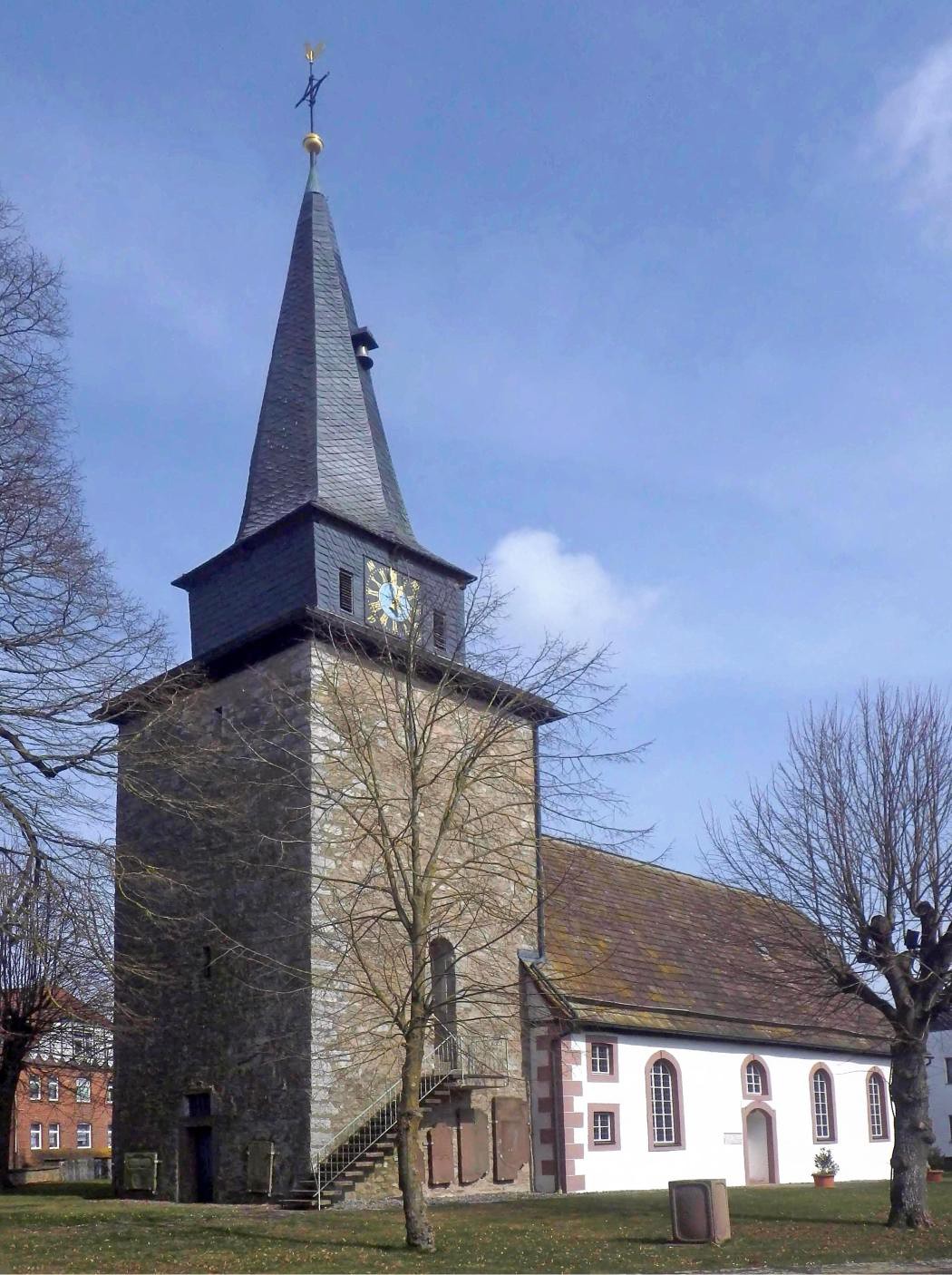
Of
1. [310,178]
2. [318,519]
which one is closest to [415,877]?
[318,519]

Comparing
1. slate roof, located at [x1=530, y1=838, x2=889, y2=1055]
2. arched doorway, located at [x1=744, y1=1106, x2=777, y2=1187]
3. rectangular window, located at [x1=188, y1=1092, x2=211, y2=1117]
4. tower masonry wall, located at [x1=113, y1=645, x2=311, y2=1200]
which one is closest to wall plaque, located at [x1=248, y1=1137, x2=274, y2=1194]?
tower masonry wall, located at [x1=113, y1=645, x2=311, y2=1200]

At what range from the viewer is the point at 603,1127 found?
2603 cm

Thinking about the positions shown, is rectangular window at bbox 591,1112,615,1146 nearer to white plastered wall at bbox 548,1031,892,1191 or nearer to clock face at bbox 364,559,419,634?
white plastered wall at bbox 548,1031,892,1191

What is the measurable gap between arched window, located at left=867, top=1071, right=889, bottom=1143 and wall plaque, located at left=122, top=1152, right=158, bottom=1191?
18832mm

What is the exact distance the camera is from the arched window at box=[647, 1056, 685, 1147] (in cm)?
2733

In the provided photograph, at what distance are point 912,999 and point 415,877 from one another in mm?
7800

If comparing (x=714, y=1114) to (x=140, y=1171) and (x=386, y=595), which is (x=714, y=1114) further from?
(x=386, y=595)

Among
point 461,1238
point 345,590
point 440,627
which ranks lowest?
point 461,1238

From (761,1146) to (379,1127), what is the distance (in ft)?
39.4

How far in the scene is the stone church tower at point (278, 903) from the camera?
879 inches

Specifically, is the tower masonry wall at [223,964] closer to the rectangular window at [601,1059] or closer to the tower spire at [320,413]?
the tower spire at [320,413]

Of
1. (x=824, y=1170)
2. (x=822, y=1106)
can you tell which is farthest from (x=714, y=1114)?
(x=822, y=1106)

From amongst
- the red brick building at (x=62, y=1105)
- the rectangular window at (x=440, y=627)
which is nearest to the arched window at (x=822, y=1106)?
the rectangular window at (x=440, y=627)

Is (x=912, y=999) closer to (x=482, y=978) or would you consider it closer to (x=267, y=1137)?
(x=482, y=978)
